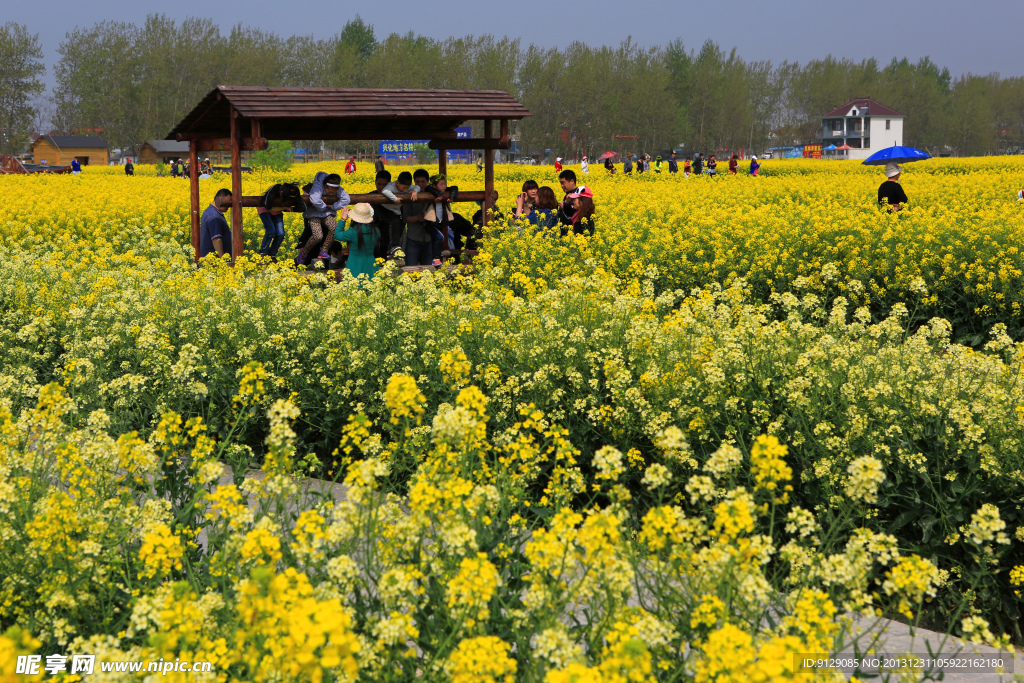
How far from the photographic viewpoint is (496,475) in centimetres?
395

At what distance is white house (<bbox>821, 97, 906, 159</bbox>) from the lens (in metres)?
109

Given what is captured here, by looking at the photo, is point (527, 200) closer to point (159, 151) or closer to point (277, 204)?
point (277, 204)

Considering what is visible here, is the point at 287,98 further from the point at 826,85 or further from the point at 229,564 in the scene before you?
the point at 826,85

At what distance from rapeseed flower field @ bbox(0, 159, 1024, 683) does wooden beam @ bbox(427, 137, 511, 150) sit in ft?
7.18

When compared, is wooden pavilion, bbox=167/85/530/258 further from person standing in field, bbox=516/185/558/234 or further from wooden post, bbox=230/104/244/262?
person standing in field, bbox=516/185/558/234

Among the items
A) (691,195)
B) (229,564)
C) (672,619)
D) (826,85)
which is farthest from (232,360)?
(826,85)

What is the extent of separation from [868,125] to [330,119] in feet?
377

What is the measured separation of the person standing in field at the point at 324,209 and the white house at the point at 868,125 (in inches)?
4197

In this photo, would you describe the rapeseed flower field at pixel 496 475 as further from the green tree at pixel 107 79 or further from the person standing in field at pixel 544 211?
the green tree at pixel 107 79

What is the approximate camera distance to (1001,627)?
4.03 meters

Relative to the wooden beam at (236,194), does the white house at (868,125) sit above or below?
above

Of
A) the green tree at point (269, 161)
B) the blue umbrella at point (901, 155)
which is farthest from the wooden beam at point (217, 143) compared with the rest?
the green tree at point (269, 161)

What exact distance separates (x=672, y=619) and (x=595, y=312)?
150 inches

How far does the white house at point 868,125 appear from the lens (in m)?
109
